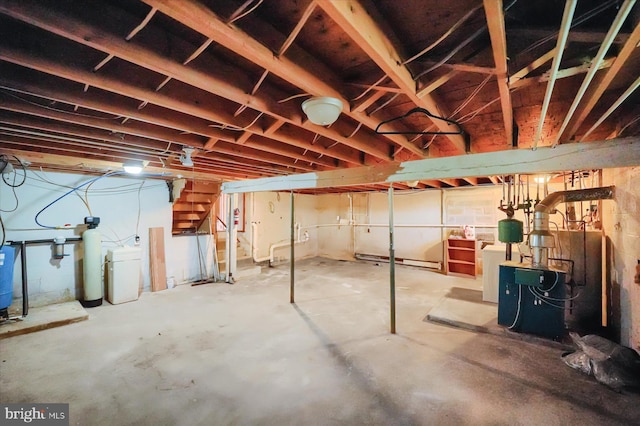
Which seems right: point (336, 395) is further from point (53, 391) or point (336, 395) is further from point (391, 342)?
point (53, 391)

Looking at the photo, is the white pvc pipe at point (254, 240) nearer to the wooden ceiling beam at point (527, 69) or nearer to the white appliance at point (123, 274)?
the white appliance at point (123, 274)

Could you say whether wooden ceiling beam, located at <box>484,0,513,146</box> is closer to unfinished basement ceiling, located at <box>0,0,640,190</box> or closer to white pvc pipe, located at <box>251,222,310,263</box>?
unfinished basement ceiling, located at <box>0,0,640,190</box>

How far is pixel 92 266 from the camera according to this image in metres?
3.78

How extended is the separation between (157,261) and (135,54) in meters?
4.21

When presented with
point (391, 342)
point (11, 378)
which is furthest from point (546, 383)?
point (11, 378)

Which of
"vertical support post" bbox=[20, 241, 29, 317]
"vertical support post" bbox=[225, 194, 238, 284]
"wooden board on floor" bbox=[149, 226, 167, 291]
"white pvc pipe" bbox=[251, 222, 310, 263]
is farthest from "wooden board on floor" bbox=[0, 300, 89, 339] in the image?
"white pvc pipe" bbox=[251, 222, 310, 263]

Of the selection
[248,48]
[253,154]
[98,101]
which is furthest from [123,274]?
[248,48]

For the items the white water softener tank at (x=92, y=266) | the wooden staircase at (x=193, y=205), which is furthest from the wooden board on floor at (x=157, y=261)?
the white water softener tank at (x=92, y=266)

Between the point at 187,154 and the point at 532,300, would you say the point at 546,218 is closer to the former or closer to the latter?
the point at 532,300

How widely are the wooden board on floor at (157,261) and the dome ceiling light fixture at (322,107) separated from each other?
4177mm

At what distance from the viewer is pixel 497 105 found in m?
1.92

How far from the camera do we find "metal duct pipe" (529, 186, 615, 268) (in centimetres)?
273

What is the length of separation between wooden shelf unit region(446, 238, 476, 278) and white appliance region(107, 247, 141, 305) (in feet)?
19.1

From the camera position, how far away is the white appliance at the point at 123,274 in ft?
12.7
